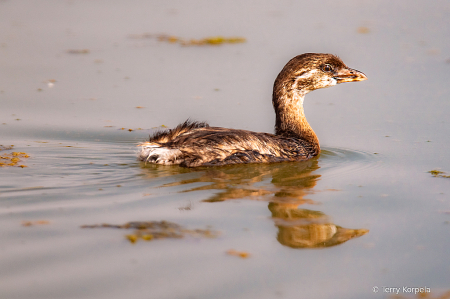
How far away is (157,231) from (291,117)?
3.97 meters

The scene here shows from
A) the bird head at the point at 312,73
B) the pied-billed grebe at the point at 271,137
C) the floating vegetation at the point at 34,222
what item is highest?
the bird head at the point at 312,73

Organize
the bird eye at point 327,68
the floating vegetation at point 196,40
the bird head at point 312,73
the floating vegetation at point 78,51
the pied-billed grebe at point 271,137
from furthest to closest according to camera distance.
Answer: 1. the floating vegetation at point 196,40
2. the floating vegetation at point 78,51
3. the bird eye at point 327,68
4. the bird head at point 312,73
5. the pied-billed grebe at point 271,137

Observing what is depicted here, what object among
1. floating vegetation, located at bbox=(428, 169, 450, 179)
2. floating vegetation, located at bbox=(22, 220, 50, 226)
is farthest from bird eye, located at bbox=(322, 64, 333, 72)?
floating vegetation, located at bbox=(22, 220, 50, 226)

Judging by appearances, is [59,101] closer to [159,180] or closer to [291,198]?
[159,180]

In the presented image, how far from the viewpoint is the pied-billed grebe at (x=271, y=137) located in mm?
7883

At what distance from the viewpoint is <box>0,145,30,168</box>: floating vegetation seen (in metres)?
7.98

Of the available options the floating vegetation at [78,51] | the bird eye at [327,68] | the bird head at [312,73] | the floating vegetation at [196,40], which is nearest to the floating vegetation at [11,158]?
the bird head at [312,73]

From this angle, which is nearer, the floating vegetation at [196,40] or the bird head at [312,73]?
the bird head at [312,73]

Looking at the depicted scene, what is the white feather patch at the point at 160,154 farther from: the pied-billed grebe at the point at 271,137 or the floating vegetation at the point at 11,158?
the floating vegetation at the point at 11,158

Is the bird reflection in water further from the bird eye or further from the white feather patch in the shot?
the bird eye

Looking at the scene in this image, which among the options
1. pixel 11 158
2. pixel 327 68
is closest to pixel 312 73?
pixel 327 68

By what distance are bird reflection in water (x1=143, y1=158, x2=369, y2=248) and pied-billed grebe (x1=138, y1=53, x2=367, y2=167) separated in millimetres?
136

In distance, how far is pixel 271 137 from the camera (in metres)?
8.51

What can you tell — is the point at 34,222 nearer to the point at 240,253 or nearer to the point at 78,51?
the point at 240,253
